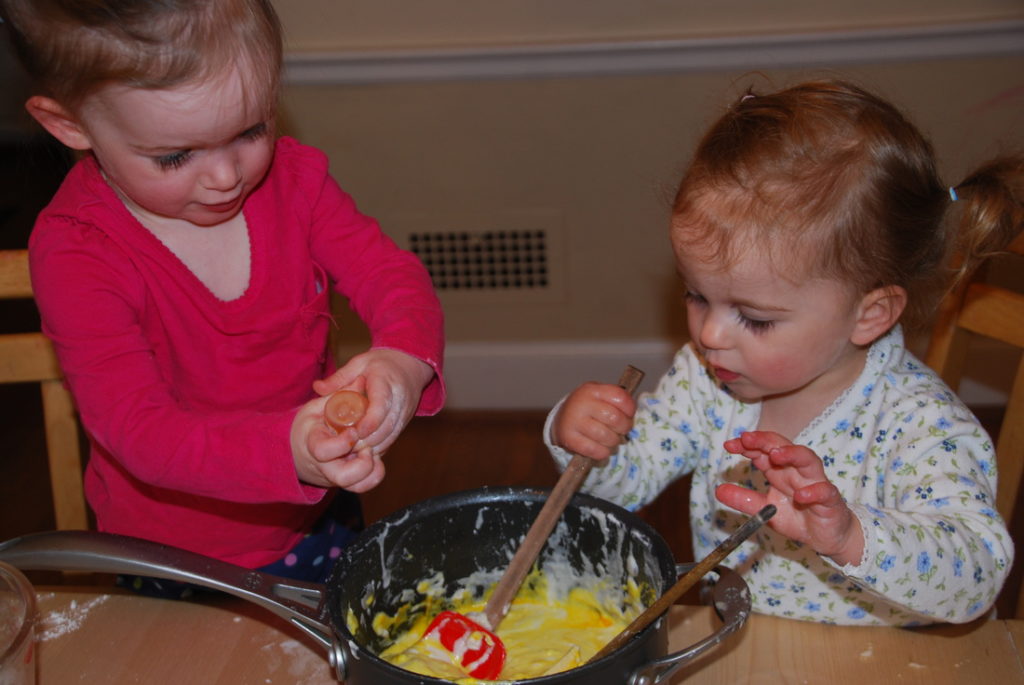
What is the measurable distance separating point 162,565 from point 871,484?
2.24 ft

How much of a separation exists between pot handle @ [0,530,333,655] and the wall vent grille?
174 centimetres

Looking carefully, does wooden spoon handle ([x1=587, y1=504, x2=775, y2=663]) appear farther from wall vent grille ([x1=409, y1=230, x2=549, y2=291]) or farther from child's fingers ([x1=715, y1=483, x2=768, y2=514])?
wall vent grille ([x1=409, y1=230, x2=549, y2=291])

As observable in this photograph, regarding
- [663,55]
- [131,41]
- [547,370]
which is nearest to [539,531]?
[131,41]

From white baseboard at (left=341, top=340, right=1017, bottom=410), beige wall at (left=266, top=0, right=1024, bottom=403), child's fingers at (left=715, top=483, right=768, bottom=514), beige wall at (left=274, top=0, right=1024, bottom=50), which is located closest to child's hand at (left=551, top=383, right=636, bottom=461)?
child's fingers at (left=715, top=483, right=768, bottom=514)

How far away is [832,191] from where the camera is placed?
943mm

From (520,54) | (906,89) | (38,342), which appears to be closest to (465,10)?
(520,54)

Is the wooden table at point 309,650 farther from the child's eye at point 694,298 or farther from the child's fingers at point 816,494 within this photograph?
the child's eye at point 694,298

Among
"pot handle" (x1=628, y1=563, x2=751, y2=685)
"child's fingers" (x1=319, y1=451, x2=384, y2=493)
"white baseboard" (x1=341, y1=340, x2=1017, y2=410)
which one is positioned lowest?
"white baseboard" (x1=341, y1=340, x2=1017, y2=410)

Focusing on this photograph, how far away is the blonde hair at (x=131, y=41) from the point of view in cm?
84

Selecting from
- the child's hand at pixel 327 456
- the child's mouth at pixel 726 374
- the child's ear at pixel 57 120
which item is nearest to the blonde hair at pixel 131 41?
the child's ear at pixel 57 120

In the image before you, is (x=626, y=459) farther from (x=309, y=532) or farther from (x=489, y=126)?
(x=489, y=126)

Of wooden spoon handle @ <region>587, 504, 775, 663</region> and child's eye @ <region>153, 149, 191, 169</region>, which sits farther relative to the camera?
child's eye @ <region>153, 149, 191, 169</region>

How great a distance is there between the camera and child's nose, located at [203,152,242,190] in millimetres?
916

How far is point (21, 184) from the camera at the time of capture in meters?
3.57
